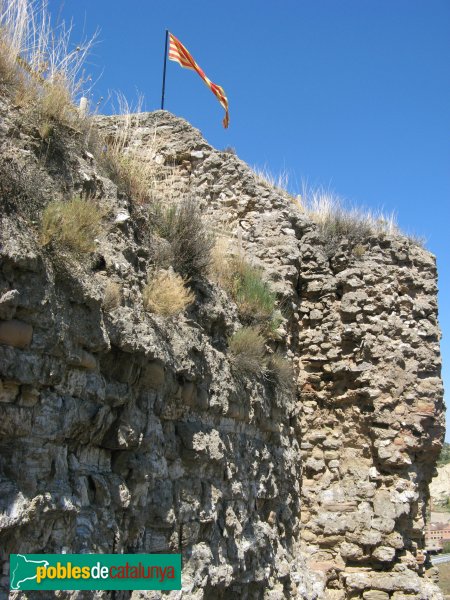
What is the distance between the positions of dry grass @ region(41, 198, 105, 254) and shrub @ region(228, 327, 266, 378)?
207 cm

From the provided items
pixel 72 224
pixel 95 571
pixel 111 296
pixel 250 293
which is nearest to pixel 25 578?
pixel 95 571

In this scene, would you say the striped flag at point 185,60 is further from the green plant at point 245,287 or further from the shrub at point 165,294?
the shrub at point 165,294

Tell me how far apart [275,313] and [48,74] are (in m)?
3.58

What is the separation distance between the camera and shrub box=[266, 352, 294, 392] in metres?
7.09

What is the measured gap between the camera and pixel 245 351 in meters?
6.34

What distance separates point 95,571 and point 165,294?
2.14 meters

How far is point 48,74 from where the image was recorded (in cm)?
522

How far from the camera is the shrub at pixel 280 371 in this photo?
23.3ft

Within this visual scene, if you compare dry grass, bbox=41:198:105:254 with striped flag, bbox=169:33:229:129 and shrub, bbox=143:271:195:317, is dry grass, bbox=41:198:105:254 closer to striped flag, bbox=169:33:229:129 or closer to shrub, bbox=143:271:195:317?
shrub, bbox=143:271:195:317

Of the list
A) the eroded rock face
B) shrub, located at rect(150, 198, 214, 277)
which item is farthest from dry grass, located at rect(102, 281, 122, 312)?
shrub, located at rect(150, 198, 214, 277)

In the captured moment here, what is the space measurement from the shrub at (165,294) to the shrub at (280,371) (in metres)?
1.84

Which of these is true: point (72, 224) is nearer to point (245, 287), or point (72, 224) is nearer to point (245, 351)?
point (245, 351)

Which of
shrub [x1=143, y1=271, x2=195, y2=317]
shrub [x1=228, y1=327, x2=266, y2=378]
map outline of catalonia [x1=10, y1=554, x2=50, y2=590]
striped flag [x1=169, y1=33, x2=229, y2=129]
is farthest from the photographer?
striped flag [x1=169, y1=33, x2=229, y2=129]

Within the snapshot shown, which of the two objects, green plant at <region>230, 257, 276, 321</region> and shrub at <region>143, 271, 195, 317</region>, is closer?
shrub at <region>143, 271, 195, 317</region>
